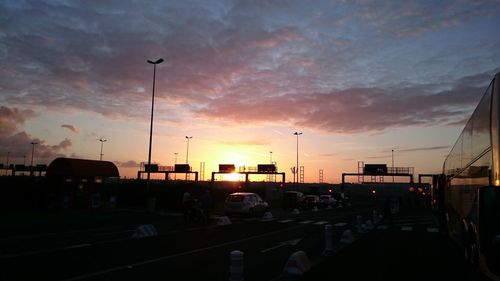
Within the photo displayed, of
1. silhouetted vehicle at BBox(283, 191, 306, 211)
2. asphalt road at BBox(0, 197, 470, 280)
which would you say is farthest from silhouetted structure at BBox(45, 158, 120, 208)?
silhouetted vehicle at BBox(283, 191, 306, 211)

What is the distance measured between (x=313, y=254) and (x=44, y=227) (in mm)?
13790

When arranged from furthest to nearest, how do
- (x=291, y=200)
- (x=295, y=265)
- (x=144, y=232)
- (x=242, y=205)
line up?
(x=291, y=200) < (x=242, y=205) < (x=144, y=232) < (x=295, y=265)

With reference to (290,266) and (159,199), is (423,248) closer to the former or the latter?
(290,266)

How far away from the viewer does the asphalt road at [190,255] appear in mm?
10320

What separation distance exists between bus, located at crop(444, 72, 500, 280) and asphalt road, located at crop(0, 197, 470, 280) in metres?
2.02

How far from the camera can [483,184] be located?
8.77 meters

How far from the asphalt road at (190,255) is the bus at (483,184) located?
6.63ft

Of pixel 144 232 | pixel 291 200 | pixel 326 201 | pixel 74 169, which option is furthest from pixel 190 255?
pixel 326 201

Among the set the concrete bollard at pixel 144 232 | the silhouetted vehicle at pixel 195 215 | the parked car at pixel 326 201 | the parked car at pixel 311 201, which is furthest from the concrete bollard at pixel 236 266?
the parked car at pixel 326 201

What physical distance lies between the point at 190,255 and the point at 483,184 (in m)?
7.81

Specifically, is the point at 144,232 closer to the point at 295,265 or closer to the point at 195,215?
the point at 195,215

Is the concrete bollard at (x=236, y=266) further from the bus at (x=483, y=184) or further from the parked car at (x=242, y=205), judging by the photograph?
the parked car at (x=242, y=205)

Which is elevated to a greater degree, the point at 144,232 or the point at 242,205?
the point at 242,205

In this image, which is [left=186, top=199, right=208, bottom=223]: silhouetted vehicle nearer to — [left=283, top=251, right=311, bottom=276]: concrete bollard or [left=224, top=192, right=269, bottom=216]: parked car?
[left=224, top=192, right=269, bottom=216]: parked car
